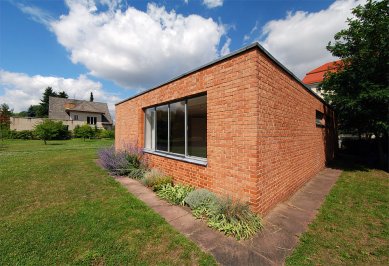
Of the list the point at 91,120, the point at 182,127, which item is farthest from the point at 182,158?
the point at 91,120

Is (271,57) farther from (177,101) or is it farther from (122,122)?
(122,122)

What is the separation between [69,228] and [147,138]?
15.8 feet

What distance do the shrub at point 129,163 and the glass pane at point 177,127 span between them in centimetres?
174

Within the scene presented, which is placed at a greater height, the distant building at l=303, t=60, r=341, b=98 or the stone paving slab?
the distant building at l=303, t=60, r=341, b=98

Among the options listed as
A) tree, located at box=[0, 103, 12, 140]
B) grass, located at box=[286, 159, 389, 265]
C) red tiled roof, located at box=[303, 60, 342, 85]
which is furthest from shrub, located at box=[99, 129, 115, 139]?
grass, located at box=[286, 159, 389, 265]

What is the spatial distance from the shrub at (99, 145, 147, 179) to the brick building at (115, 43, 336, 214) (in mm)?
624

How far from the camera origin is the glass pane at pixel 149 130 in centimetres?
763

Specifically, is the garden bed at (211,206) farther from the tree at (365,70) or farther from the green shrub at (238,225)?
the tree at (365,70)

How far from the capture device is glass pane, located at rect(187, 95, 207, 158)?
16.4 ft

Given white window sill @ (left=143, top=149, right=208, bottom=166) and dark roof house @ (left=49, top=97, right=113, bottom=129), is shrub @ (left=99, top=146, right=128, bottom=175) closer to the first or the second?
white window sill @ (left=143, top=149, right=208, bottom=166)

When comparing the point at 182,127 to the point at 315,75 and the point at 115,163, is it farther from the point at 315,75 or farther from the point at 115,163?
the point at 315,75

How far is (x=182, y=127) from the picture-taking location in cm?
577

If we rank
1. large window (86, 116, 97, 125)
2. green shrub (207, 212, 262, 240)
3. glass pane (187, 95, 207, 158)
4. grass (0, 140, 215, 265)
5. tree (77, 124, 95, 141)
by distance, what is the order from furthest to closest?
1. large window (86, 116, 97, 125)
2. tree (77, 124, 95, 141)
3. glass pane (187, 95, 207, 158)
4. green shrub (207, 212, 262, 240)
5. grass (0, 140, 215, 265)

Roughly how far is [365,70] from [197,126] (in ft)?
29.6
